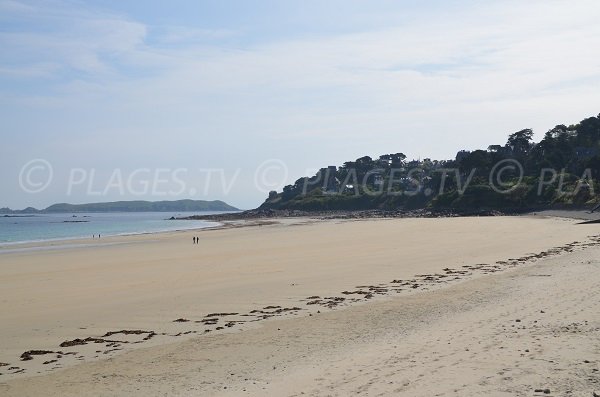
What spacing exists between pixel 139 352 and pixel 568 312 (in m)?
7.69

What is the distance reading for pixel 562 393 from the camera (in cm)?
580

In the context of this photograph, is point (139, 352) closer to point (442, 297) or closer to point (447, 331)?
point (447, 331)

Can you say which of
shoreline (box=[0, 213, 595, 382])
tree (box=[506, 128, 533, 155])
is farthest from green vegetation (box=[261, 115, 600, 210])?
shoreline (box=[0, 213, 595, 382])

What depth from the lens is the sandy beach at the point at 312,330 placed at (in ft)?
22.5

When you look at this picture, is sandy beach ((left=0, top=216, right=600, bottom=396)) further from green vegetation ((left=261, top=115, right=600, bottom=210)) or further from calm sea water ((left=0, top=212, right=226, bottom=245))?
green vegetation ((left=261, top=115, right=600, bottom=210))

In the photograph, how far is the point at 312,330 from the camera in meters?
10.1

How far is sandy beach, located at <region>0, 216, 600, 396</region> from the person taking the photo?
6.86 meters

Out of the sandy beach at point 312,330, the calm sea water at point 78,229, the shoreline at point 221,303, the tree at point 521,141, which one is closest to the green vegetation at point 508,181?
the tree at point 521,141

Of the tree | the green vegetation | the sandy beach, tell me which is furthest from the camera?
the tree

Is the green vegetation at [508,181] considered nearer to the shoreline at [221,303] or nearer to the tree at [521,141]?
the tree at [521,141]

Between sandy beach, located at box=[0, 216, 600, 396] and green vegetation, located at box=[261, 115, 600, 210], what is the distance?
51.6 metres

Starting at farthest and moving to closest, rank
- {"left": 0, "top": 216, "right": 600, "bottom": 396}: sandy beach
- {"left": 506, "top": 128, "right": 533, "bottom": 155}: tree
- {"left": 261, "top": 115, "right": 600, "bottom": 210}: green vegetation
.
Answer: {"left": 506, "top": 128, "right": 533, "bottom": 155}: tree
{"left": 261, "top": 115, "right": 600, "bottom": 210}: green vegetation
{"left": 0, "top": 216, "right": 600, "bottom": 396}: sandy beach

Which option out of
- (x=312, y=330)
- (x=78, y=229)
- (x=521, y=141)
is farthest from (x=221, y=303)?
(x=521, y=141)

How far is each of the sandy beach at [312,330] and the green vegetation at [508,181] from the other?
5159cm
